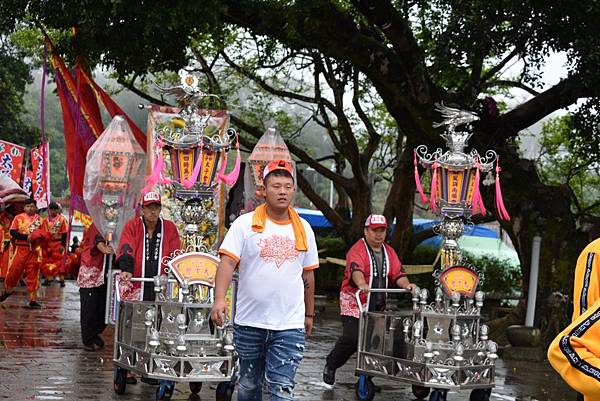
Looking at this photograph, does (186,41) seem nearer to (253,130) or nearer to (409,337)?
(253,130)

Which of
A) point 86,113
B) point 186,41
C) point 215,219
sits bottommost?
point 215,219

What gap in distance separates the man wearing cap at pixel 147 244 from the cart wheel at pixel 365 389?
1989mm

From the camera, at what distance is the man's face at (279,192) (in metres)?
5.91

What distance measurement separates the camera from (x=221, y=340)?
24.9ft

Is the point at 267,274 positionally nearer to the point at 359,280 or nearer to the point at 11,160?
the point at 359,280

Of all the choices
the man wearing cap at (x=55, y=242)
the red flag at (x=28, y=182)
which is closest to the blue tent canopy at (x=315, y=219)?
the red flag at (x=28, y=182)

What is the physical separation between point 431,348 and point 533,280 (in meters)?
6.13

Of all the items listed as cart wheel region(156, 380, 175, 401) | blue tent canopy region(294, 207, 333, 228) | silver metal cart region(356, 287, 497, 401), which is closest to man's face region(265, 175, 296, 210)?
cart wheel region(156, 380, 175, 401)

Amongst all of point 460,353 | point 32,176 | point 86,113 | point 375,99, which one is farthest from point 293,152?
point 460,353

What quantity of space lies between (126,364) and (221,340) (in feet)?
3.03

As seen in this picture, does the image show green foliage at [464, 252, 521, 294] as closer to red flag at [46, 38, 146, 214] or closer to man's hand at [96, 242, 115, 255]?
red flag at [46, 38, 146, 214]

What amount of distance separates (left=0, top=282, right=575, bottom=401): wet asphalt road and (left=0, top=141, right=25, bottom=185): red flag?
356 inches

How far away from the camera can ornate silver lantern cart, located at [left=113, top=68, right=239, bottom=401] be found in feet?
24.5

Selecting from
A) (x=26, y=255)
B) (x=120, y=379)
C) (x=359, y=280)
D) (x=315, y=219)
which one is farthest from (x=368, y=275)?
(x=315, y=219)
